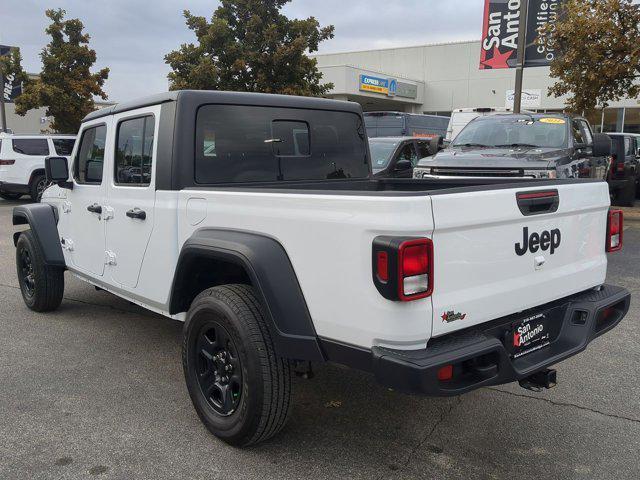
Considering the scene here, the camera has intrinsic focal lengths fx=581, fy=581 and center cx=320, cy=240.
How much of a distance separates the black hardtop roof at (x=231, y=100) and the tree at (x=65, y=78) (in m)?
20.6

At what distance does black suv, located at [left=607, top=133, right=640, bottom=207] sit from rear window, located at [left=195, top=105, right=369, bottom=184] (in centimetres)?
996

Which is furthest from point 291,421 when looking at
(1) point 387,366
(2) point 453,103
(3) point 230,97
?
(2) point 453,103

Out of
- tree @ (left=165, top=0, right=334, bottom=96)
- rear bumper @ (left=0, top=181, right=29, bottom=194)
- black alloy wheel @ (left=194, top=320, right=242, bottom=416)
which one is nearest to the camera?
black alloy wheel @ (left=194, top=320, right=242, bottom=416)

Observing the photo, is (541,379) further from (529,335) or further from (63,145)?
(63,145)

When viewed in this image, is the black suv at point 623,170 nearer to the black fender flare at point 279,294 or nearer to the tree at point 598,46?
the tree at point 598,46

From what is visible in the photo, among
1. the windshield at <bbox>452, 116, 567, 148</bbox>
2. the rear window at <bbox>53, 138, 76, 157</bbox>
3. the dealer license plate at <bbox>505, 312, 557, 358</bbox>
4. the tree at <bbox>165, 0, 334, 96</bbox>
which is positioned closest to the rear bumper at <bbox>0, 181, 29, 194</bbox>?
the rear window at <bbox>53, 138, 76, 157</bbox>

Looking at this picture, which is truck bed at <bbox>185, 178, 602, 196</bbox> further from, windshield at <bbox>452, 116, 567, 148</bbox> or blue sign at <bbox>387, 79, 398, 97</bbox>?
blue sign at <bbox>387, 79, 398, 97</bbox>

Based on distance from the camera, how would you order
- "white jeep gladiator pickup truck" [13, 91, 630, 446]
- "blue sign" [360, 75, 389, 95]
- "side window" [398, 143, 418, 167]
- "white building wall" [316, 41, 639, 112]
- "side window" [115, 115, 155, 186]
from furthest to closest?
"white building wall" [316, 41, 639, 112] → "blue sign" [360, 75, 389, 95] → "side window" [398, 143, 418, 167] → "side window" [115, 115, 155, 186] → "white jeep gladiator pickup truck" [13, 91, 630, 446]

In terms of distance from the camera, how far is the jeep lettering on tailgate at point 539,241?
2797 millimetres

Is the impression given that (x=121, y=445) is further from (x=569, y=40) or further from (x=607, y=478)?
(x=569, y=40)

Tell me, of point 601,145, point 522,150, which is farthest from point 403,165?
point 601,145

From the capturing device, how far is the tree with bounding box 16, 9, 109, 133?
22.8 meters

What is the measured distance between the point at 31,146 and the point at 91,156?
1274cm

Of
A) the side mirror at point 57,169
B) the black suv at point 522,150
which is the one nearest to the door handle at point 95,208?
the side mirror at point 57,169
